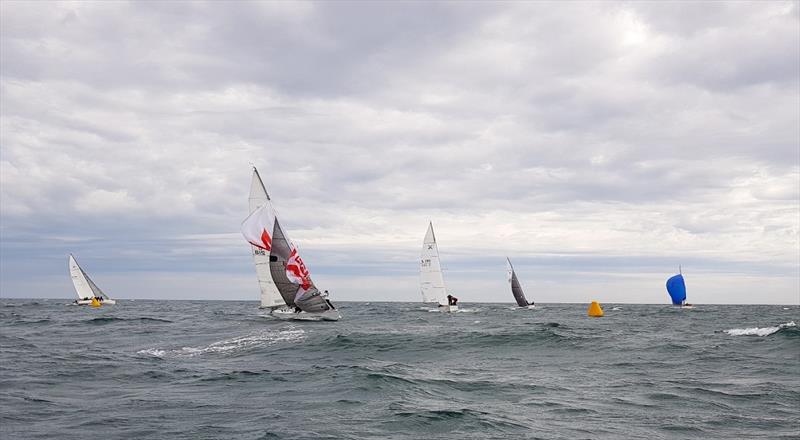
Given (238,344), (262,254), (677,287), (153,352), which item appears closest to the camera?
(153,352)

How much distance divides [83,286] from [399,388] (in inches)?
3663

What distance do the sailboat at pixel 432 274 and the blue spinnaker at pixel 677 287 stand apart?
128 feet

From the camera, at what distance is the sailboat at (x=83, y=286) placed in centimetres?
9419

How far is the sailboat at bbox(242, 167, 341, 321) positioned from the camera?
155 ft

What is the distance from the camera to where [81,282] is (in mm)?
96375

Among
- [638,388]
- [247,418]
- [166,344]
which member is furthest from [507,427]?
[166,344]

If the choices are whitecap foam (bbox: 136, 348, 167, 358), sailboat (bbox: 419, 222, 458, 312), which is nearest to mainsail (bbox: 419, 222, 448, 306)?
sailboat (bbox: 419, 222, 458, 312)

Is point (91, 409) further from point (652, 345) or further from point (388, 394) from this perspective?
point (652, 345)

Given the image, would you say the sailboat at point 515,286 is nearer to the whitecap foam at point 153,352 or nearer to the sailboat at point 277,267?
the sailboat at point 277,267

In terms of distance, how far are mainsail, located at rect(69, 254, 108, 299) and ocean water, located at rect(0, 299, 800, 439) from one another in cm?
6767

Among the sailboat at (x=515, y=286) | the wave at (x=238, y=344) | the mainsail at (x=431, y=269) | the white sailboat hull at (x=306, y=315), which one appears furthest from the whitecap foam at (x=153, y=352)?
the sailboat at (x=515, y=286)

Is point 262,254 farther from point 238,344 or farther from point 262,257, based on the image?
point 238,344

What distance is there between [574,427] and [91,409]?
442 inches

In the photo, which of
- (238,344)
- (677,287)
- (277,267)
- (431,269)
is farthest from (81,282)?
(677,287)
